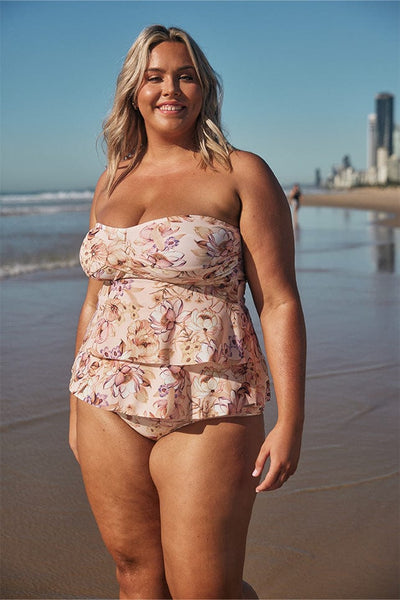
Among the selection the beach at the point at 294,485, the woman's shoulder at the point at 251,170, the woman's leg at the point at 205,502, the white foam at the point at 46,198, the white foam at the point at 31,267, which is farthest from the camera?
the white foam at the point at 46,198

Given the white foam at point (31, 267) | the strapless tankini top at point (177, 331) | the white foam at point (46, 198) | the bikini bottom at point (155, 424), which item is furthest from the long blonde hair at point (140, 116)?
the white foam at point (46, 198)

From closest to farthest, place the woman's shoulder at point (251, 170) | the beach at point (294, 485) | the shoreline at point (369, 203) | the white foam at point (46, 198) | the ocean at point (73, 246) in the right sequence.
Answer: the woman's shoulder at point (251, 170)
the beach at point (294, 485)
the ocean at point (73, 246)
the shoreline at point (369, 203)
the white foam at point (46, 198)

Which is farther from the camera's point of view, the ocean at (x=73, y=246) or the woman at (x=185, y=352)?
the ocean at (x=73, y=246)

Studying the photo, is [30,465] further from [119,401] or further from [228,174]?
[228,174]

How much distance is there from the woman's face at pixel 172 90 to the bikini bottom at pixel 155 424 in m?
0.95

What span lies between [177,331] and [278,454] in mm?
487

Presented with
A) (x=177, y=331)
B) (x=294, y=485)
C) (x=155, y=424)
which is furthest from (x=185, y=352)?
(x=294, y=485)

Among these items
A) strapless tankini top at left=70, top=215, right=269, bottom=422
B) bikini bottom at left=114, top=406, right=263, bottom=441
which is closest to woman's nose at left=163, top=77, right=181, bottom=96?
strapless tankini top at left=70, top=215, right=269, bottom=422

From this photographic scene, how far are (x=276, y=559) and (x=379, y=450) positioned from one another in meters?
1.40

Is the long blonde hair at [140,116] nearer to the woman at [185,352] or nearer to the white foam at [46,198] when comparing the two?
the woman at [185,352]

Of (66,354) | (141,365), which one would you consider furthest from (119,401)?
(66,354)

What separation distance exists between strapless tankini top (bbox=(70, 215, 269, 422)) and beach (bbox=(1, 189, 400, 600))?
1.39 metres

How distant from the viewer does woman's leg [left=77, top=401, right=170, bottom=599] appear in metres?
2.18

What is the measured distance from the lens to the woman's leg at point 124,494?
2.18 meters
